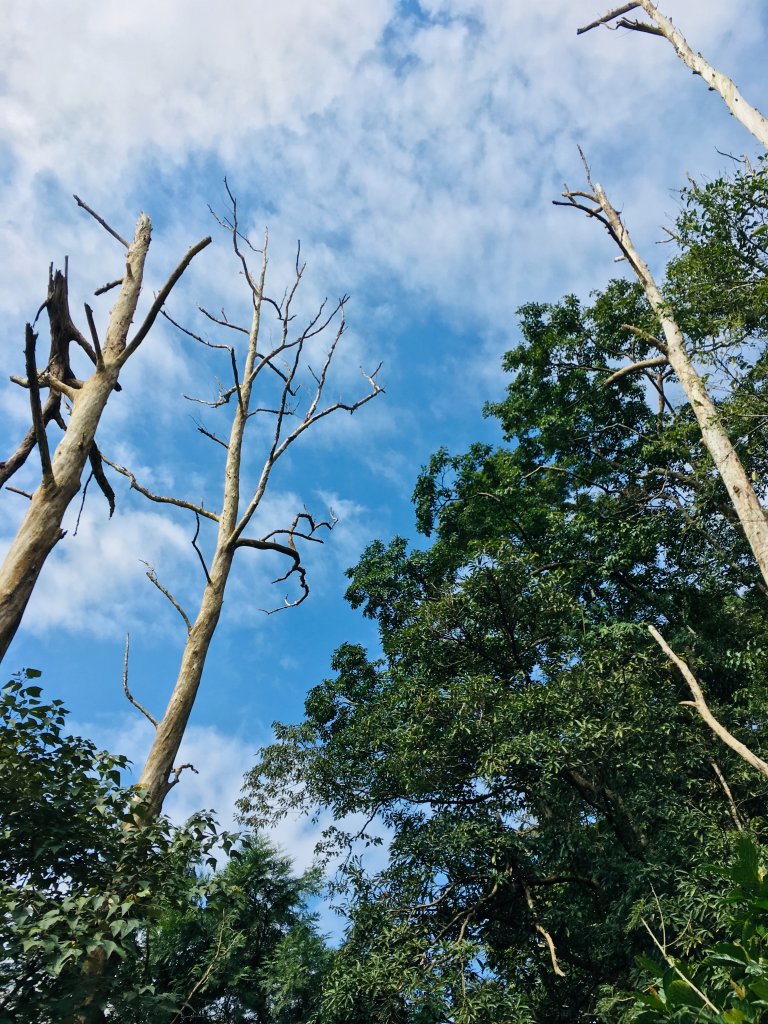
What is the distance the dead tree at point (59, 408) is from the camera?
4.91m

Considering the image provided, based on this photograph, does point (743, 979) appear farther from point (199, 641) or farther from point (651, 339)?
point (651, 339)

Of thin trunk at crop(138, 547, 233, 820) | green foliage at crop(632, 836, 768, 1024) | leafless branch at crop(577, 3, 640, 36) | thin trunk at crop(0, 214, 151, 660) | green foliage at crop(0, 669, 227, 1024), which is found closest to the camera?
green foliage at crop(632, 836, 768, 1024)

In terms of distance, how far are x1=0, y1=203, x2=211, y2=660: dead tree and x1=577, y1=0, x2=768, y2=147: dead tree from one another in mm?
7254

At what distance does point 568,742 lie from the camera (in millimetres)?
8016

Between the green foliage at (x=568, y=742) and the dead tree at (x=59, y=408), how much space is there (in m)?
4.85

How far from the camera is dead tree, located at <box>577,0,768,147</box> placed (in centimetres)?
985

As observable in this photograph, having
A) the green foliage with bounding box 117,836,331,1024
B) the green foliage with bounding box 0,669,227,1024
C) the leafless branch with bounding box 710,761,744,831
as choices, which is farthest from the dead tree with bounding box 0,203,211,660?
the leafless branch with bounding box 710,761,744,831

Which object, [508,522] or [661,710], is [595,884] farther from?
[508,522]

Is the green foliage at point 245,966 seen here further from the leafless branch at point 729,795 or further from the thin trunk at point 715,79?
the thin trunk at point 715,79

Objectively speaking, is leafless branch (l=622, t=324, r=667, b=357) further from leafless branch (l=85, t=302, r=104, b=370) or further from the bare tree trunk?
leafless branch (l=85, t=302, r=104, b=370)

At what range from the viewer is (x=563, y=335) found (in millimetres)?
15328

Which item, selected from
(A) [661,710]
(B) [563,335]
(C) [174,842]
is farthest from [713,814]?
(B) [563,335]

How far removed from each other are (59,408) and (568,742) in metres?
5.69

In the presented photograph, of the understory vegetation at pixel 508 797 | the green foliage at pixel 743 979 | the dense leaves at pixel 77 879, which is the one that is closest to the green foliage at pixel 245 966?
the understory vegetation at pixel 508 797
